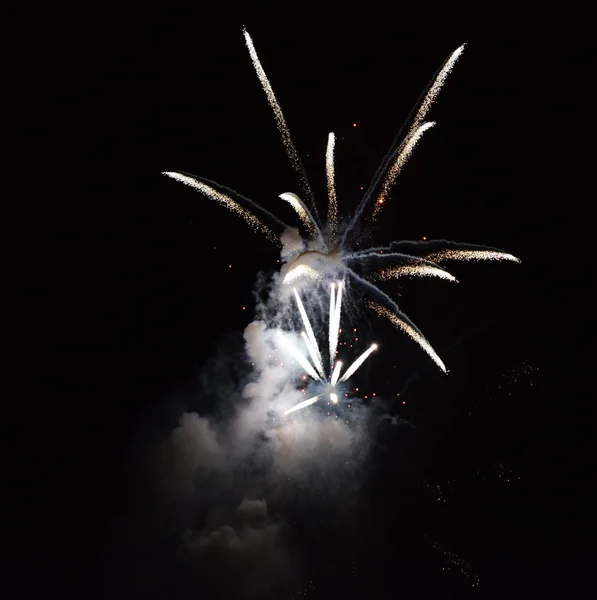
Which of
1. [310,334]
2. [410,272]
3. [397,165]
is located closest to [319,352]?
[310,334]

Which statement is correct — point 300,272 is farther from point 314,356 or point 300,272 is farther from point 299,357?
point 299,357

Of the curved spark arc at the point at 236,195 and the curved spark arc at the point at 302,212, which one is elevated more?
the curved spark arc at the point at 236,195

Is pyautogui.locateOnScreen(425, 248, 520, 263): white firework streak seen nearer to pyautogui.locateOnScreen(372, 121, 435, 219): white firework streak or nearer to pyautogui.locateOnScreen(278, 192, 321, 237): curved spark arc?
pyautogui.locateOnScreen(372, 121, 435, 219): white firework streak

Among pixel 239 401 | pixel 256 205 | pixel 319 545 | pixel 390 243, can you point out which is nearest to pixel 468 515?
pixel 319 545

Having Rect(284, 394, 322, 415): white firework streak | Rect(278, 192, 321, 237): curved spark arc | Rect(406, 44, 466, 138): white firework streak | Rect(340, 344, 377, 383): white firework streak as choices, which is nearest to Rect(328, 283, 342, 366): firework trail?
Rect(340, 344, 377, 383): white firework streak

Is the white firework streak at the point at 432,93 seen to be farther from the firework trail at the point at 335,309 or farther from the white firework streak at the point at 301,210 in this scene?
the firework trail at the point at 335,309

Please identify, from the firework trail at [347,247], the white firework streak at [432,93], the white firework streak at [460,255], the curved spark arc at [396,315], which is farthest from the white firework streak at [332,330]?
the white firework streak at [432,93]
